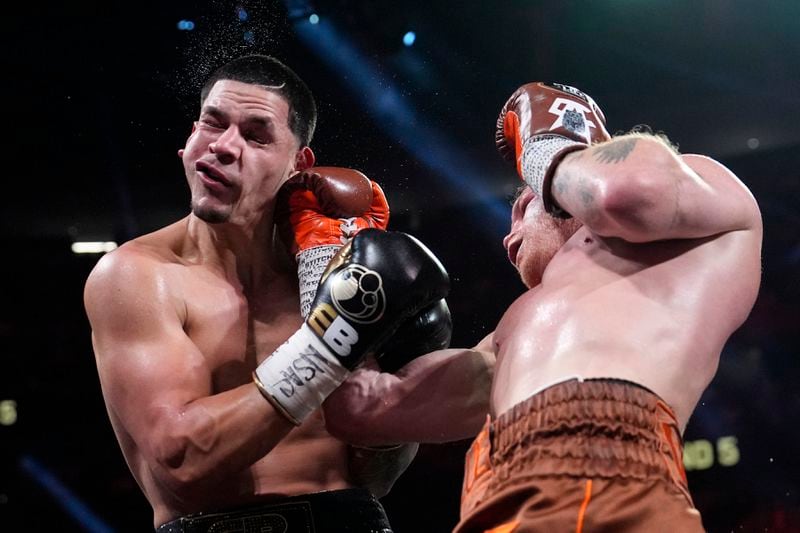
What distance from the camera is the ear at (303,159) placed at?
8.61 feet

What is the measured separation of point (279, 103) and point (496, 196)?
13.4ft

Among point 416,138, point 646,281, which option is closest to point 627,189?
point 646,281

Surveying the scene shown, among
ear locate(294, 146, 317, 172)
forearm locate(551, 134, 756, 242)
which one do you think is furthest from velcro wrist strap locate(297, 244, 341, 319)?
forearm locate(551, 134, 756, 242)

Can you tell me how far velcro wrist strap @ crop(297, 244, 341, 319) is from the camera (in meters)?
2.14

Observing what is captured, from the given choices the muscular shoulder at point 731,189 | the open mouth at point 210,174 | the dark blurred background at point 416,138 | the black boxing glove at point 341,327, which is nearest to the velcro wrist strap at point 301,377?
the black boxing glove at point 341,327

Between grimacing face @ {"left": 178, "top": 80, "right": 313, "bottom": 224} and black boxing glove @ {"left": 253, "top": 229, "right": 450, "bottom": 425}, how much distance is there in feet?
1.75

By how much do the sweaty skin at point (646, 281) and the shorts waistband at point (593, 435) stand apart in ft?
0.14

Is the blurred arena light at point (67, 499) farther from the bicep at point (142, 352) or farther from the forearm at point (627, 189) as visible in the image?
the forearm at point (627, 189)

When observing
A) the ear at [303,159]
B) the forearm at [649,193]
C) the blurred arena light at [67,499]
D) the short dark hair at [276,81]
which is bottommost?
the blurred arena light at [67,499]

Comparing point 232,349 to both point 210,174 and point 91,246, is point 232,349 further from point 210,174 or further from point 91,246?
point 91,246

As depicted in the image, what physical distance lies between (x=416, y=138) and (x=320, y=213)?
392cm

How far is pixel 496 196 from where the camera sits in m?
6.45

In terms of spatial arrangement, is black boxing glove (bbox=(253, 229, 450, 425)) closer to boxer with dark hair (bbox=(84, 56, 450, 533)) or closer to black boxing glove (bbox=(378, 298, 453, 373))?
boxer with dark hair (bbox=(84, 56, 450, 533))

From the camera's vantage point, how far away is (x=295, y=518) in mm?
2012
